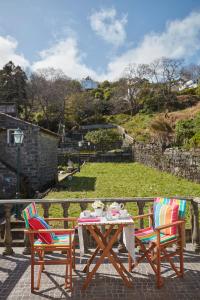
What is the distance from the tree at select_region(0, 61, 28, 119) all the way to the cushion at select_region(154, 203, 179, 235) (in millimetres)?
40125

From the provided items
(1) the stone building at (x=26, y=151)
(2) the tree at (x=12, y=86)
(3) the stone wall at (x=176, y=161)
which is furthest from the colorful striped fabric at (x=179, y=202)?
(2) the tree at (x=12, y=86)

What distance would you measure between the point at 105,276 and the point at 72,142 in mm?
33445

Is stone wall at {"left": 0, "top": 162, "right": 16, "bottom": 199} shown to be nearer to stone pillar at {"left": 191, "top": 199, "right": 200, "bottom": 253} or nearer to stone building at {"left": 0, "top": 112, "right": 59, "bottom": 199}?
stone building at {"left": 0, "top": 112, "right": 59, "bottom": 199}

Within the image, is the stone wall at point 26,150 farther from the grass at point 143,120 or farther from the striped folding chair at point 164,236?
the grass at point 143,120

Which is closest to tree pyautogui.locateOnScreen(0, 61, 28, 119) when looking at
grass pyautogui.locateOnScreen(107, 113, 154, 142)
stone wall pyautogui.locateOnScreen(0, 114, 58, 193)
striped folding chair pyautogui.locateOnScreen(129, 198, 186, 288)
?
grass pyautogui.locateOnScreen(107, 113, 154, 142)

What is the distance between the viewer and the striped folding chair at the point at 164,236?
3.92 metres

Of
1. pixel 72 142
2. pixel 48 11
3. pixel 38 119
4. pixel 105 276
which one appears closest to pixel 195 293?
pixel 105 276

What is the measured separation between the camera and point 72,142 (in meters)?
37.2

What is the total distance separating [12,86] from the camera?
42312 mm

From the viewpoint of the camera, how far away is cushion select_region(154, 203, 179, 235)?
426 centimetres

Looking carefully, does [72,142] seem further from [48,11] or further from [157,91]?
[48,11]

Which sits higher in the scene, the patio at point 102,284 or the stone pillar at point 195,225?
the stone pillar at point 195,225

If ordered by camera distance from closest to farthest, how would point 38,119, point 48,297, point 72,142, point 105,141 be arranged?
1. point 48,297
2. point 105,141
3. point 72,142
4. point 38,119

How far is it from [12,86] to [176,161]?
32465 millimetres
